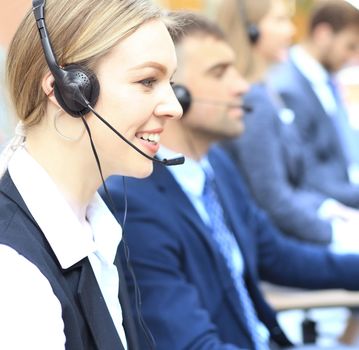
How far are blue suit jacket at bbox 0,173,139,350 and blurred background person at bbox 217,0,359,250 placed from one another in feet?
4.12

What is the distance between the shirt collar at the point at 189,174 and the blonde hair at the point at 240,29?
109 cm

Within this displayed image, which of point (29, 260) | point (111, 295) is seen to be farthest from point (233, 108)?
point (29, 260)

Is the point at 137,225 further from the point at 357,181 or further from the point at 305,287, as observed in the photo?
the point at 357,181

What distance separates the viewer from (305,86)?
10.5 ft

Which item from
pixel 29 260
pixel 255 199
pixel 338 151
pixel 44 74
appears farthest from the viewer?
pixel 338 151

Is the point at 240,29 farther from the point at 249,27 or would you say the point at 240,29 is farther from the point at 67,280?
the point at 67,280

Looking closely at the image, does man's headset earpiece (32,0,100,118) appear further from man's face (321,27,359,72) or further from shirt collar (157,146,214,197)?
man's face (321,27,359,72)

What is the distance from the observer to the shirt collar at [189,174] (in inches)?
65.6

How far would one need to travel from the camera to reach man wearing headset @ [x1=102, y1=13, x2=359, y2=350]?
1389 mm

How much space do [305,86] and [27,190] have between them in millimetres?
2349

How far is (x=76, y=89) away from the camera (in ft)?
3.26

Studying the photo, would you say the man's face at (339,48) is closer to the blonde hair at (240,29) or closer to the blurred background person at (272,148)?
the blurred background person at (272,148)

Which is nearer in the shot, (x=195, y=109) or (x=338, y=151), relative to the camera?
(x=195, y=109)

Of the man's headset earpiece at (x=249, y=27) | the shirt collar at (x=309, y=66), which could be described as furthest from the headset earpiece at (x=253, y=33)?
the shirt collar at (x=309, y=66)
